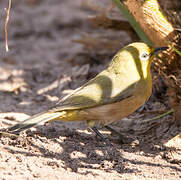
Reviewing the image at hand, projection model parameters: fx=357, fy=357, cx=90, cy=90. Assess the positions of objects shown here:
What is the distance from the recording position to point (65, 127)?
14.0 feet

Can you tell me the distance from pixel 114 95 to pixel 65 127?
3.07 ft

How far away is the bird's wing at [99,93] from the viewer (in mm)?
3511

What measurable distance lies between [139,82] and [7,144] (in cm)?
145

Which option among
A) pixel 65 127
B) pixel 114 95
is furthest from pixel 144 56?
pixel 65 127

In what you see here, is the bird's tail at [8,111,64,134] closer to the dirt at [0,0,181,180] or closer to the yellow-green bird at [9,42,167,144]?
the yellow-green bird at [9,42,167,144]

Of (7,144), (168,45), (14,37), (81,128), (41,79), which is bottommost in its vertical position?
(14,37)

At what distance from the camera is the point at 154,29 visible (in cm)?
386

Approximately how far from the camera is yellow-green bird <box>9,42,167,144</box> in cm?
353

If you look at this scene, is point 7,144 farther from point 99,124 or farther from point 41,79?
point 41,79

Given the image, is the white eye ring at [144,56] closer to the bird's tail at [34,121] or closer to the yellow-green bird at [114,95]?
the yellow-green bird at [114,95]

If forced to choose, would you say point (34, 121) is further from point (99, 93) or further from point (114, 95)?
point (114, 95)

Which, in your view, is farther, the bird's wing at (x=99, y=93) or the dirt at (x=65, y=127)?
the bird's wing at (x=99, y=93)

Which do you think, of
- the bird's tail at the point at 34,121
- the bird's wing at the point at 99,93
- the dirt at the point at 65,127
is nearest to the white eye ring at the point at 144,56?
the bird's wing at the point at 99,93

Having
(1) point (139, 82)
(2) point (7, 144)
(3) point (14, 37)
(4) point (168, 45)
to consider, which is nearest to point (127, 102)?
(1) point (139, 82)
